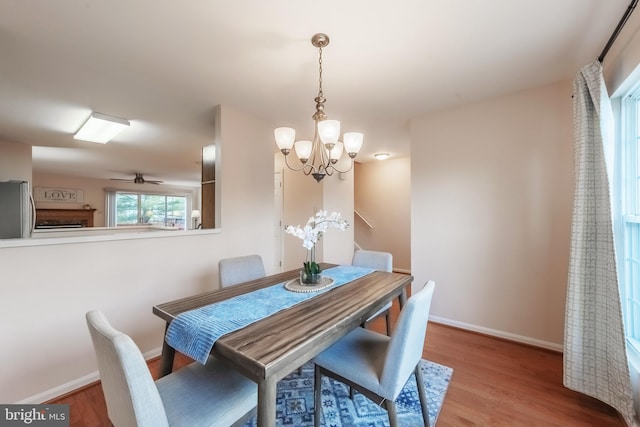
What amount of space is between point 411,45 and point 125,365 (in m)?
2.20

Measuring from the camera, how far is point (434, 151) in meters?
2.86

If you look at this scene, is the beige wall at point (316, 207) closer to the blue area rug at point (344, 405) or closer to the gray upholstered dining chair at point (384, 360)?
the blue area rug at point (344, 405)

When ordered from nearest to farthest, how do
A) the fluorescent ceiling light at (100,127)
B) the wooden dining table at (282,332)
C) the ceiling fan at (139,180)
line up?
the wooden dining table at (282,332) → the fluorescent ceiling light at (100,127) → the ceiling fan at (139,180)

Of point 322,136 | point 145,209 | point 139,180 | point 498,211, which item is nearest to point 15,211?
point 139,180

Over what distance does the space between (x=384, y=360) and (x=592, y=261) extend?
1524mm

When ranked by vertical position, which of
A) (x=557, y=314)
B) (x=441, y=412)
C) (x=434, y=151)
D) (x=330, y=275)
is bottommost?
(x=441, y=412)

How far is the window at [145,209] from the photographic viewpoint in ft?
25.5

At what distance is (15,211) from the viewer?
3002 mm

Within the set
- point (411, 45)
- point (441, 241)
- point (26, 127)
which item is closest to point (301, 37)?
point (411, 45)

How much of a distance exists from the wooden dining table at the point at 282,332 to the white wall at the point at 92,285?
97cm

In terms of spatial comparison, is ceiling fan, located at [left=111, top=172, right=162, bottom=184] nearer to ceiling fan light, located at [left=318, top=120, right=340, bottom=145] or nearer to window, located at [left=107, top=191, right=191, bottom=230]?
window, located at [left=107, top=191, right=191, bottom=230]

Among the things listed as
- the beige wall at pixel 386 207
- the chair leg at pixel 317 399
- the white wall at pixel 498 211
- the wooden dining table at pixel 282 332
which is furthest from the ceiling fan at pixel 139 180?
the chair leg at pixel 317 399

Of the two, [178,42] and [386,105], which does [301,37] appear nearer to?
[178,42]

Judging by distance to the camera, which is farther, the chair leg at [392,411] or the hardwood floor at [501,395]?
the hardwood floor at [501,395]
